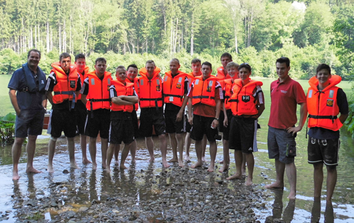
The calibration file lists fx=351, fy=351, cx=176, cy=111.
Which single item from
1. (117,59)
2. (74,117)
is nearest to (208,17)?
(117,59)

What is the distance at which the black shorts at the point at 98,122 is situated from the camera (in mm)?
6767

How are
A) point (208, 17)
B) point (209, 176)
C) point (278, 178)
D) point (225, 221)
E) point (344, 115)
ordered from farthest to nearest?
point (208, 17) → point (209, 176) → point (278, 178) → point (344, 115) → point (225, 221)

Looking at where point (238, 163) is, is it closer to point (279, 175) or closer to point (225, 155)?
point (225, 155)

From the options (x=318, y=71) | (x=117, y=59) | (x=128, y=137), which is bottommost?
(x=128, y=137)

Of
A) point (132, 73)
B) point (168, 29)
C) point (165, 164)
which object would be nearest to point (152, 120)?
point (165, 164)

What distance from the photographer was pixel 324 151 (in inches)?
201

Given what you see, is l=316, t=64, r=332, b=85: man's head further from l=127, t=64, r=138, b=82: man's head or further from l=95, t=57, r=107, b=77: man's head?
l=95, t=57, r=107, b=77: man's head

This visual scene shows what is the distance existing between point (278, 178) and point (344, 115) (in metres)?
1.52

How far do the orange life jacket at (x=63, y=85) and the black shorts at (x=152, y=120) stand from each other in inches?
57.0

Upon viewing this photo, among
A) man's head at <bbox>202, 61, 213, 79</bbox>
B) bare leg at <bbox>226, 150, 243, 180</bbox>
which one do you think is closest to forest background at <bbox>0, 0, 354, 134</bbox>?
man's head at <bbox>202, 61, 213, 79</bbox>

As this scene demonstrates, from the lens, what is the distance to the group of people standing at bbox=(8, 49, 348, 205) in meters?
5.20

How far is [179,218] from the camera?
15.2 feet

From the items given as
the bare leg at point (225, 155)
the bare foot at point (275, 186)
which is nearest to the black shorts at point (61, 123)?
the bare leg at point (225, 155)

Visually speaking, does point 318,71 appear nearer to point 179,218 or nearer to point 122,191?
point 179,218
